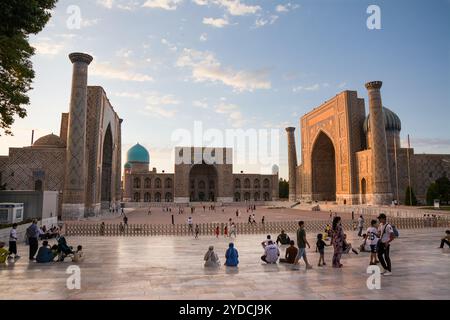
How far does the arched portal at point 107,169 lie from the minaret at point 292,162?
99.6 feet

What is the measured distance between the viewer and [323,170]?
53438 mm

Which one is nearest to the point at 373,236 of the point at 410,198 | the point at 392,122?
the point at 410,198

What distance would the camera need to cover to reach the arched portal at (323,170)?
2047 inches

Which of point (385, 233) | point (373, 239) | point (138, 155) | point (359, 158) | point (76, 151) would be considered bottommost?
point (373, 239)

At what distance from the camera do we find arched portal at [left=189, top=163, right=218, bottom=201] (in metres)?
72.2

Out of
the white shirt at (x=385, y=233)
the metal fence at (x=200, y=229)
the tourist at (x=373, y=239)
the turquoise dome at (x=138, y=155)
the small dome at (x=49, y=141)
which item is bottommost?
the metal fence at (x=200, y=229)

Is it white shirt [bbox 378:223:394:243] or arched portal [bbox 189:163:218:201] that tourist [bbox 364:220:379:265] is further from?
arched portal [bbox 189:163:218:201]

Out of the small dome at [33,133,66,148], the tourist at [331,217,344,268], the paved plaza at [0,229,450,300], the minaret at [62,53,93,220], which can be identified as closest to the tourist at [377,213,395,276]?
the paved plaza at [0,229,450,300]

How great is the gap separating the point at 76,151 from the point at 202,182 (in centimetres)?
4518

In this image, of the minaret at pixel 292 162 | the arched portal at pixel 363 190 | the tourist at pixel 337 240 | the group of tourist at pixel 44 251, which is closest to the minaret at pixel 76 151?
the group of tourist at pixel 44 251

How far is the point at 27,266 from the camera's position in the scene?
8617mm

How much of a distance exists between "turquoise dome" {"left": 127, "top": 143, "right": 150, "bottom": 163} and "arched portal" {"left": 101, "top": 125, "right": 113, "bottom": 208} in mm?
33753

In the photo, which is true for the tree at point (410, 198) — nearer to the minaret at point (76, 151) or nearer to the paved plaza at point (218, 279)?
the paved plaza at point (218, 279)

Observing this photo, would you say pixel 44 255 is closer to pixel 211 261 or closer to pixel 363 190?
pixel 211 261
